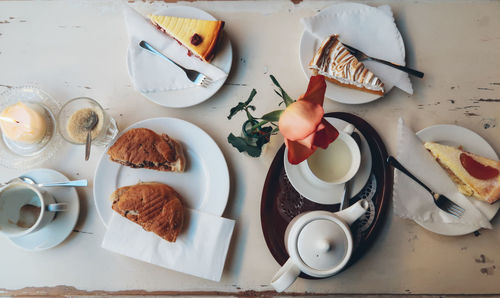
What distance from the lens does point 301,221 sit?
801 mm

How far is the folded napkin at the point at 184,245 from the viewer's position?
37.9 inches

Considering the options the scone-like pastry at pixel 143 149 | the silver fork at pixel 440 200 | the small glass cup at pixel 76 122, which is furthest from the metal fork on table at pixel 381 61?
the small glass cup at pixel 76 122

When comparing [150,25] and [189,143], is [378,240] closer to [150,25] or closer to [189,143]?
[189,143]

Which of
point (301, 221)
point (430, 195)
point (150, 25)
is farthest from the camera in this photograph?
point (150, 25)

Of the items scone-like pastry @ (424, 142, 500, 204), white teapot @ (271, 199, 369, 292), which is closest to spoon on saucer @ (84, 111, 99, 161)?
white teapot @ (271, 199, 369, 292)

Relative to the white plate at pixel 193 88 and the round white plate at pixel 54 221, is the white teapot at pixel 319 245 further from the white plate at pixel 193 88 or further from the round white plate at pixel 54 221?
the round white plate at pixel 54 221

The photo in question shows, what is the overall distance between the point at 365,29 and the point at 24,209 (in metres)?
1.17

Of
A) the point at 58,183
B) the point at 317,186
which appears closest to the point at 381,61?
the point at 317,186

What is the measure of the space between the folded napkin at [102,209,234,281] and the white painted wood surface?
6cm

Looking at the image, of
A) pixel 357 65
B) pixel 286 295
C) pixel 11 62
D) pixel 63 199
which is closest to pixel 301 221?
pixel 286 295

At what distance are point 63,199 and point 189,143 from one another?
43cm

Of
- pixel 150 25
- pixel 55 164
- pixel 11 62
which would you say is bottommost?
pixel 55 164

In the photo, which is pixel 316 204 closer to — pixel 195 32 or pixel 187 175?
pixel 187 175

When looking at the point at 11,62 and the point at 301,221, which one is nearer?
the point at 301,221
